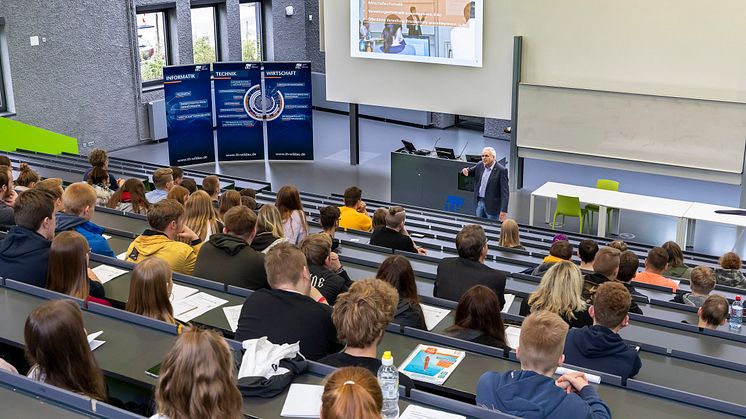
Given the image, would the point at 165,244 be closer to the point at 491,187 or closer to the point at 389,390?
the point at 389,390

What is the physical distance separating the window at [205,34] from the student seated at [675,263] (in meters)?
13.5

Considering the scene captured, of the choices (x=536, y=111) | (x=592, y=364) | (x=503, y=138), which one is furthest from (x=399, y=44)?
(x=592, y=364)

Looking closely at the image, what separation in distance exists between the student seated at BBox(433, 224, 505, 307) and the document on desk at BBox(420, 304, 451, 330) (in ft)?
1.48

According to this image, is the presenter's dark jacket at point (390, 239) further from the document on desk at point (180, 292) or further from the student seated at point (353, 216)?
the document on desk at point (180, 292)

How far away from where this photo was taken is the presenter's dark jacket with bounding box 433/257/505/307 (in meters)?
5.71

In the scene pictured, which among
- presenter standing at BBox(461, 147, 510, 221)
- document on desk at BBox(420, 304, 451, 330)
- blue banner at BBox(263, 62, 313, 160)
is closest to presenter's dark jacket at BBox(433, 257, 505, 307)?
document on desk at BBox(420, 304, 451, 330)

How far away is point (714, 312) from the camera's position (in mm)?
5492

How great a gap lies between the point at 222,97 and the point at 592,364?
41.3 ft

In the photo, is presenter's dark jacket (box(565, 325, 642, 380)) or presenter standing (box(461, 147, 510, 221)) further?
presenter standing (box(461, 147, 510, 221))

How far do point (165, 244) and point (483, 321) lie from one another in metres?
2.46

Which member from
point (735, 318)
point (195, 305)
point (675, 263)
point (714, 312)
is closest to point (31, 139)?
point (195, 305)

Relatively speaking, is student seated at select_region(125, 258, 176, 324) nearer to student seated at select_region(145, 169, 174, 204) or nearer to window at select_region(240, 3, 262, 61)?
student seated at select_region(145, 169, 174, 204)

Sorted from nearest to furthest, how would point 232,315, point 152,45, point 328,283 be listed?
point 232,315, point 328,283, point 152,45

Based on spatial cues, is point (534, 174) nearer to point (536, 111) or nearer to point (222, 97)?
point (536, 111)
